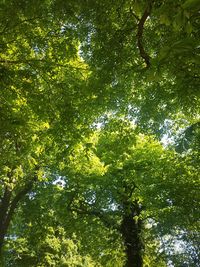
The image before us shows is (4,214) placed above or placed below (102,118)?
below

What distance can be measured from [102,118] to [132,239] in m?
10.8

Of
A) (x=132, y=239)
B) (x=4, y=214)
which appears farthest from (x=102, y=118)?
(x=132, y=239)

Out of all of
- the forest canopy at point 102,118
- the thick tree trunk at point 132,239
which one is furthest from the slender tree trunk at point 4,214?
the thick tree trunk at point 132,239

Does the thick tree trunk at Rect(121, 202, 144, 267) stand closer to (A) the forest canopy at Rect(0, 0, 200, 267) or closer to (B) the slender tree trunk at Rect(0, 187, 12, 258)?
(A) the forest canopy at Rect(0, 0, 200, 267)

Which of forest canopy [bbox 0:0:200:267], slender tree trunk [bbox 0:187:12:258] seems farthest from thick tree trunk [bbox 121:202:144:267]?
slender tree trunk [bbox 0:187:12:258]

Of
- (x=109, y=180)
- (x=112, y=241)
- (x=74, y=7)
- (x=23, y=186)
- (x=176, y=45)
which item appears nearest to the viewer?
(x=176, y=45)

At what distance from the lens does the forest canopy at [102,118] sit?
8.45 m

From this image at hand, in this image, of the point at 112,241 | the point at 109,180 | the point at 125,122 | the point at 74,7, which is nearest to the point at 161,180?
the point at 109,180

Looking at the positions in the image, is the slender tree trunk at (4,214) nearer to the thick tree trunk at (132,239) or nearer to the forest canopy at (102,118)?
the forest canopy at (102,118)

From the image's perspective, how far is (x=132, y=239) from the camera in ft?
66.9

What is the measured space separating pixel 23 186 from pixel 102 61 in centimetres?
895

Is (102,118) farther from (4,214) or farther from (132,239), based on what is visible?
(132,239)

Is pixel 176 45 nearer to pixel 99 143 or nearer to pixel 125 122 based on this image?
pixel 125 122

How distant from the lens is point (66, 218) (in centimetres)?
2011
